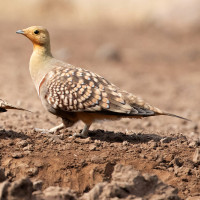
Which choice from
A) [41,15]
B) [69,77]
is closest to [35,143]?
[69,77]

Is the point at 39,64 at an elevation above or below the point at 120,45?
below

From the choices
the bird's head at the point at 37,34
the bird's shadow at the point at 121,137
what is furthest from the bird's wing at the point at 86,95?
the bird's head at the point at 37,34

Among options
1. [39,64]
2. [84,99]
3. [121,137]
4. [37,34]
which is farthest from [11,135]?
[37,34]

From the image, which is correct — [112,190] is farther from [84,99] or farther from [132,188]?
[84,99]

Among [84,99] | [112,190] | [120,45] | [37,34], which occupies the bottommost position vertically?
[112,190]

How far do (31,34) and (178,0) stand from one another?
2049 cm

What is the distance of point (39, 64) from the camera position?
23.4ft

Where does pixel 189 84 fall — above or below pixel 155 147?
above

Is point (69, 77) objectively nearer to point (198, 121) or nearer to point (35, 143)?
point (35, 143)

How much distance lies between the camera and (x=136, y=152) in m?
6.11

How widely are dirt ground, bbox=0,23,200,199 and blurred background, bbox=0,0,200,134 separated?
0.04 m

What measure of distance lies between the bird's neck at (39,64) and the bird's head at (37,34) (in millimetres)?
66

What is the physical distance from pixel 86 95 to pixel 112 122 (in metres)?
3.43

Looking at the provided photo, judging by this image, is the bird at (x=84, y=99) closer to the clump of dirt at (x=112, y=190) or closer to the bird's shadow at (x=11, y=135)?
the bird's shadow at (x=11, y=135)
